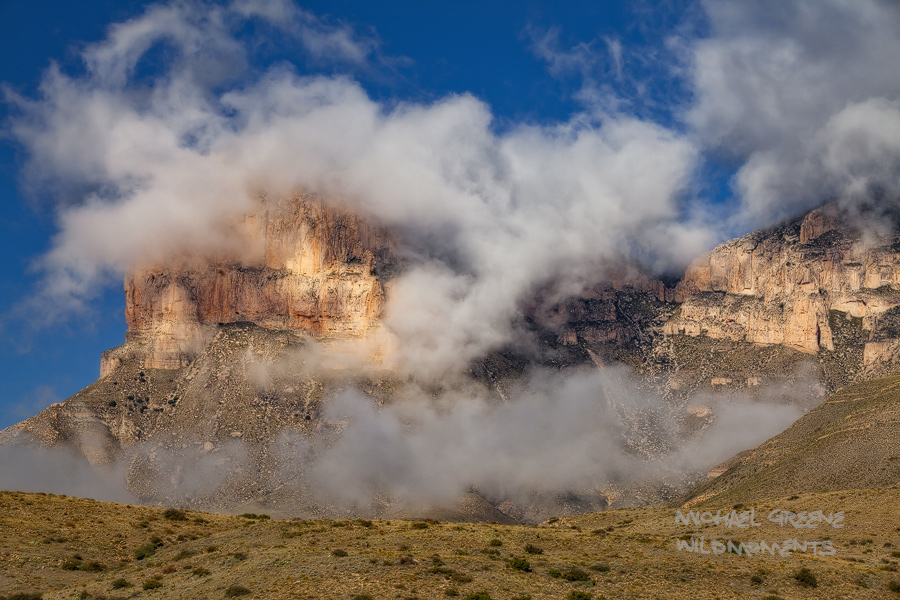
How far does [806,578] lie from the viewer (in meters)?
60.0

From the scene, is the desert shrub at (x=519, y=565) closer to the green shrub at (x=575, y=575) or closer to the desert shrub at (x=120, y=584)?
the green shrub at (x=575, y=575)

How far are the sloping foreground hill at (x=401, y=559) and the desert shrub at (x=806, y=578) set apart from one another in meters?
0.11

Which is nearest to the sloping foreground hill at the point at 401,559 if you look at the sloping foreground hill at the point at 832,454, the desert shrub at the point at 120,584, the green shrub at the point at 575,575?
the green shrub at the point at 575,575


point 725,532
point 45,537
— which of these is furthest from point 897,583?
point 45,537

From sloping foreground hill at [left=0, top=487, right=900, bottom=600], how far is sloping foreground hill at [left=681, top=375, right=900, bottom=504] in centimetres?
2319

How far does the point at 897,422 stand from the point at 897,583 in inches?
2753

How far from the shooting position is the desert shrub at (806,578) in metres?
59.4

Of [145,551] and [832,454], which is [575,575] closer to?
[145,551]

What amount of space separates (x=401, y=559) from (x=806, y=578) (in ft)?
96.9

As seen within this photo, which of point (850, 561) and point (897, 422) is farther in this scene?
point (897, 422)

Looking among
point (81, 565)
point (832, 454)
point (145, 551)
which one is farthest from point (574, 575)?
point (832, 454)

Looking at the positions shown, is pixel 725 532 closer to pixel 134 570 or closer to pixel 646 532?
pixel 646 532

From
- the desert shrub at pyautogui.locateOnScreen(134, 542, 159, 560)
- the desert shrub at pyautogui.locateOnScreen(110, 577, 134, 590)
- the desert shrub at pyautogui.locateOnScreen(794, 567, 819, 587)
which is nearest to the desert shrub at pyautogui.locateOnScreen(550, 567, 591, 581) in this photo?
the desert shrub at pyautogui.locateOnScreen(794, 567, 819, 587)

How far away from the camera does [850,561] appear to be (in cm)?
6738
